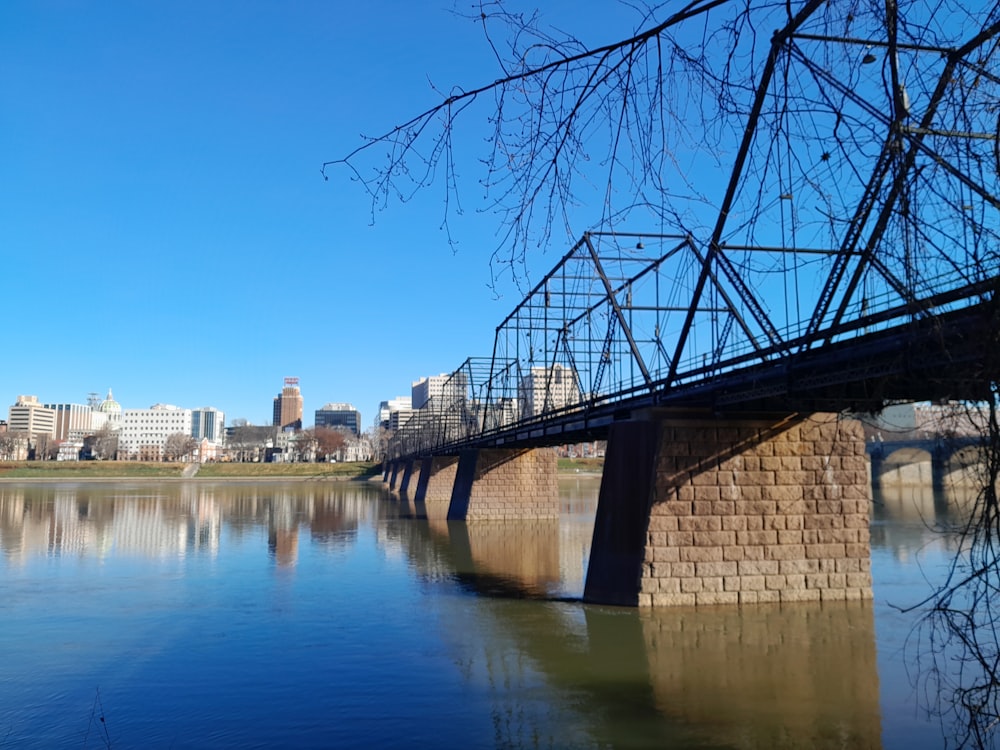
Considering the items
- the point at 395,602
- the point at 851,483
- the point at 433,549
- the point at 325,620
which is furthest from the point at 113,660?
the point at 433,549

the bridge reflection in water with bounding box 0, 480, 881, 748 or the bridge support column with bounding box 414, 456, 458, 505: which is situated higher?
the bridge support column with bounding box 414, 456, 458, 505

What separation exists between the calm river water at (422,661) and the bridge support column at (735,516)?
775 mm

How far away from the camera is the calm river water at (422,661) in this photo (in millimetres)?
12359

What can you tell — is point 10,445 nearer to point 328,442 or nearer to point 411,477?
point 328,442

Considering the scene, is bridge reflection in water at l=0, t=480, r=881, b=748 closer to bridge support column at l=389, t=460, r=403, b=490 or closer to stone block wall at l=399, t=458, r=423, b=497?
stone block wall at l=399, t=458, r=423, b=497

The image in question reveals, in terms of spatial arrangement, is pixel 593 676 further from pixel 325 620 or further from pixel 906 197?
pixel 906 197

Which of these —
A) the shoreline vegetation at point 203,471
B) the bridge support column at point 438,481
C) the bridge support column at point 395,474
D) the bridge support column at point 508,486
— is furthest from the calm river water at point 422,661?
the shoreline vegetation at point 203,471

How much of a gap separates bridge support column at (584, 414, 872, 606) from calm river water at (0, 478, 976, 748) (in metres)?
0.77

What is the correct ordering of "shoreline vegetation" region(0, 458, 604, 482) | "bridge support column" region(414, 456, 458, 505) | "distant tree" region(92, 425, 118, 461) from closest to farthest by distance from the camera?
"bridge support column" region(414, 456, 458, 505)
"shoreline vegetation" region(0, 458, 604, 482)
"distant tree" region(92, 425, 118, 461)

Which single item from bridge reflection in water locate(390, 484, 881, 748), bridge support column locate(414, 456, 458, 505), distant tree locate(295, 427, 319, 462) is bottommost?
bridge reflection in water locate(390, 484, 881, 748)

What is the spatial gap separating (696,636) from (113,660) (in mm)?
13151

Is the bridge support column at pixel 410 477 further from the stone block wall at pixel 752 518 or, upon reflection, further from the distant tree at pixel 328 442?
the distant tree at pixel 328 442

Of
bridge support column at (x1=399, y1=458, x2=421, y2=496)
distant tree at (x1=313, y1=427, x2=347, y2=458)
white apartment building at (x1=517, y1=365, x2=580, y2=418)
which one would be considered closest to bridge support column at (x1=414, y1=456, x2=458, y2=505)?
bridge support column at (x1=399, y1=458, x2=421, y2=496)

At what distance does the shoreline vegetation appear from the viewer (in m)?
133
